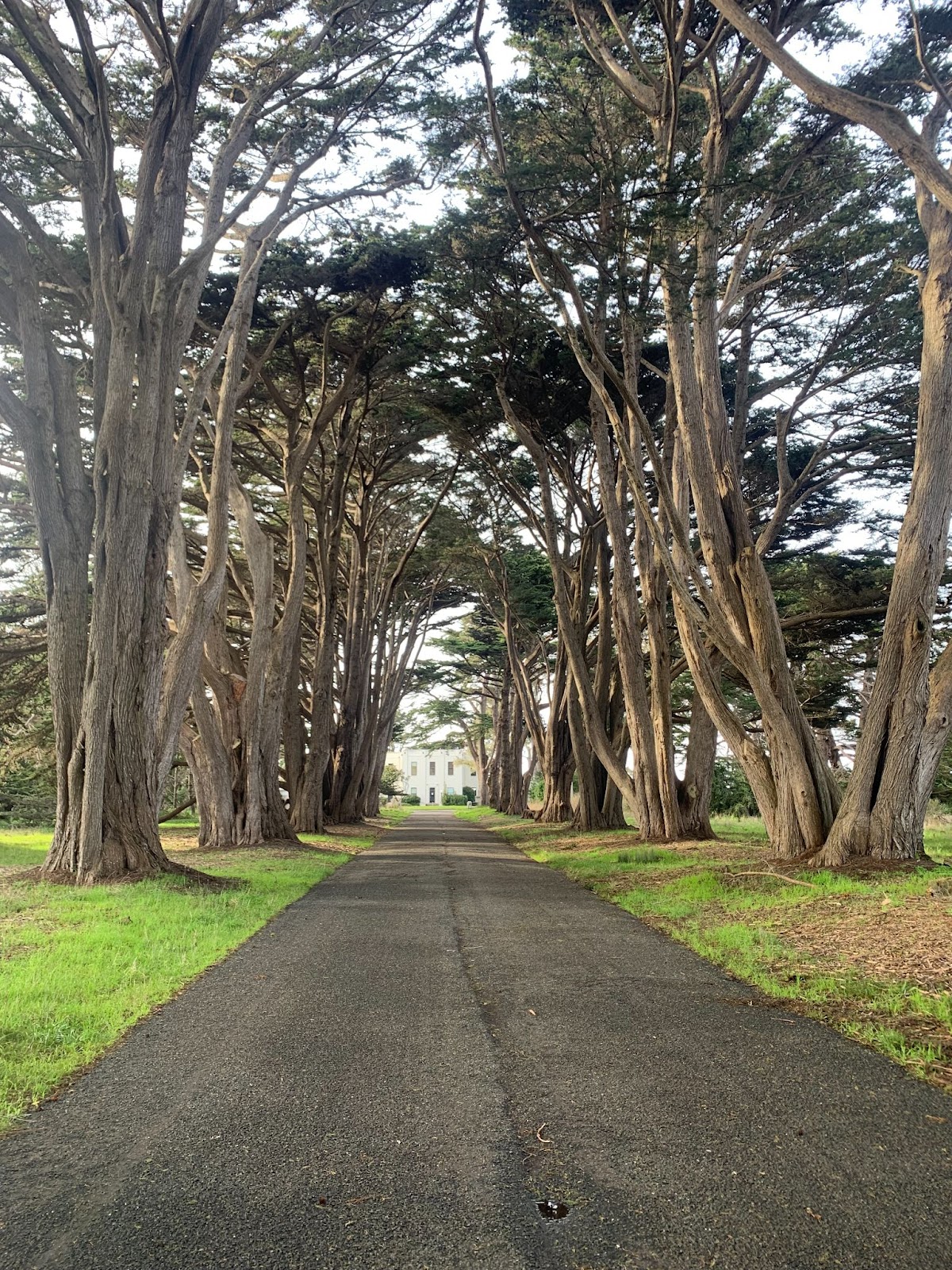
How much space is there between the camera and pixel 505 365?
1587 centimetres

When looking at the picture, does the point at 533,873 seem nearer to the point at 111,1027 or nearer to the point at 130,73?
the point at 111,1027

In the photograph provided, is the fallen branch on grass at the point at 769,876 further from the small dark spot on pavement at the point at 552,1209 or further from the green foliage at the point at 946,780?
the green foliage at the point at 946,780

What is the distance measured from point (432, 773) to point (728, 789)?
220ft

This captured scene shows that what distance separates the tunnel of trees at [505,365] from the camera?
971 cm

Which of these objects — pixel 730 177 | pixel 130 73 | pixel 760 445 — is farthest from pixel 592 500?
pixel 130 73

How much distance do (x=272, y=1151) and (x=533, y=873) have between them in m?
9.43

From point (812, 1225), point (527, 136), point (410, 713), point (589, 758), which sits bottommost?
point (812, 1225)

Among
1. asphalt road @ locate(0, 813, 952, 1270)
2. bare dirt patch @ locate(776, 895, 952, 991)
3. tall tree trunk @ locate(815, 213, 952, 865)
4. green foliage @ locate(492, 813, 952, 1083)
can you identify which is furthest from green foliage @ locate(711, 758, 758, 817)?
asphalt road @ locate(0, 813, 952, 1270)

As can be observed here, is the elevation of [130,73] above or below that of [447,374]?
above

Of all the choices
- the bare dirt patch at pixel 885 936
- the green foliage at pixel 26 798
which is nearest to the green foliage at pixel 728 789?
the green foliage at pixel 26 798

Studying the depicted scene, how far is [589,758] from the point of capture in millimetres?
20594

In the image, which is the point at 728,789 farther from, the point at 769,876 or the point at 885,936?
the point at 885,936

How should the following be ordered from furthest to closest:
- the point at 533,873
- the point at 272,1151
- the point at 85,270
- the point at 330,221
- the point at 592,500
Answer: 1. the point at 592,500
2. the point at 330,221
3. the point at 85,270
4. the point at 533,873
5. the point at 272,1151

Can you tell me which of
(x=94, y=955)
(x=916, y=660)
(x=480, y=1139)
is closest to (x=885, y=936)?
(x=916, y=660)
